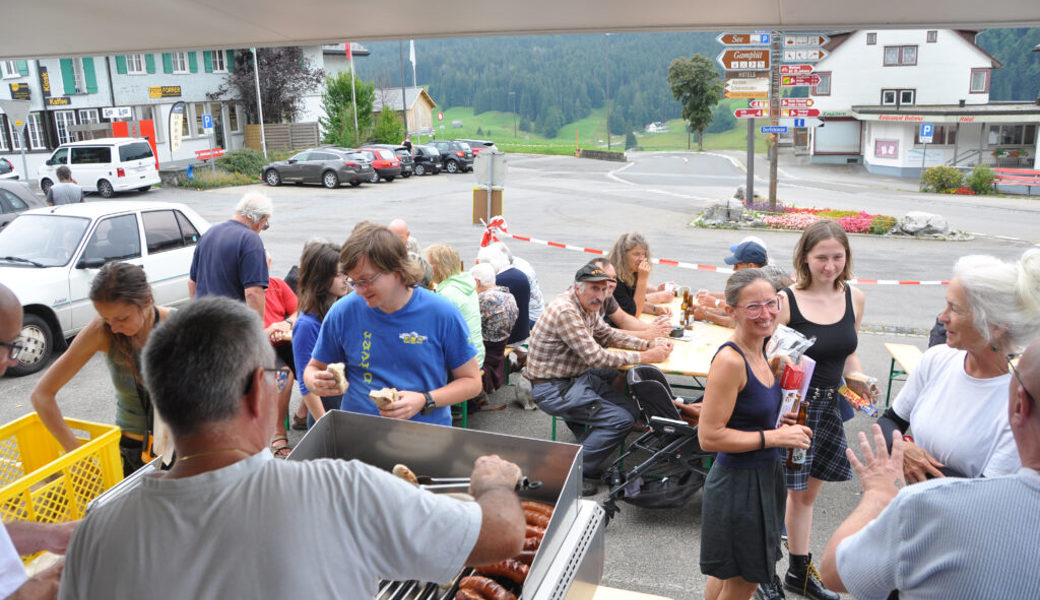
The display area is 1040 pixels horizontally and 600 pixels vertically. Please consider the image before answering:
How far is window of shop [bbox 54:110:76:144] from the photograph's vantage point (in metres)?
33.5

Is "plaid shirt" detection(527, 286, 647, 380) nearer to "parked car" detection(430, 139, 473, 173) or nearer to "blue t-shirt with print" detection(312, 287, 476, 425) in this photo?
"blue t-shirt with print" detection(312, 287, 476, 425)

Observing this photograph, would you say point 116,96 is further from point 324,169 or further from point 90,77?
point 324,169

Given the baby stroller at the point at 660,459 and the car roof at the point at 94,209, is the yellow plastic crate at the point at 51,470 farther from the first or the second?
the car roof at the point at 94,209

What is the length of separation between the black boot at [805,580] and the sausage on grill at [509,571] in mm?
2250

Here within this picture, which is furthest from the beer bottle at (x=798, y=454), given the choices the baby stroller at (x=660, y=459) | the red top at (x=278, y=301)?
the red top at (x=278, y=301)

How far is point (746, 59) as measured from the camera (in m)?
18.1

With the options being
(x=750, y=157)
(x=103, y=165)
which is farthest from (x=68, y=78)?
(x=750, y=157)

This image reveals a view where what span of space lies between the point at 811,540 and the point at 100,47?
5.14 metres

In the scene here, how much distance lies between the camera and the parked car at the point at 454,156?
3488 cm

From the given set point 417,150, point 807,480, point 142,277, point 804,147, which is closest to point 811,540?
point 807,480

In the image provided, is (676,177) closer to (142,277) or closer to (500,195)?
(500,195)

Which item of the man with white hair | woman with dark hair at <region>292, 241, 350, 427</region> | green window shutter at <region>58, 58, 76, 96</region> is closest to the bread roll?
woman with dark hair at <region>292, 241, 350, 427</region>

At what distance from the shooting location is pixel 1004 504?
5.23 ft

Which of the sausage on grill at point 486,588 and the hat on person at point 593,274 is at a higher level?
the hat on person at point 593,274
